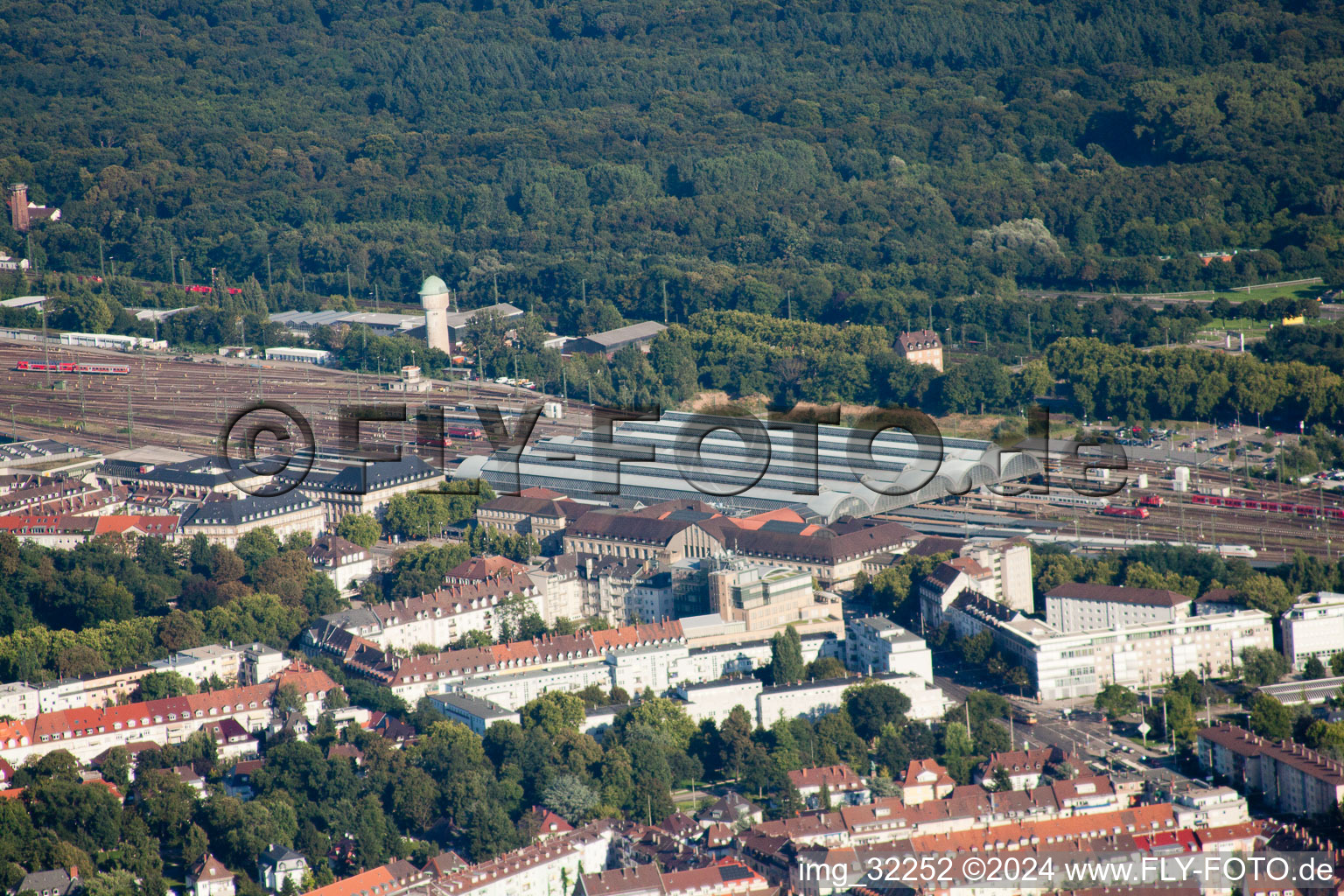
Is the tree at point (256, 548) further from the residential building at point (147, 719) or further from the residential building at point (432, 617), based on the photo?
the residential building at point (147, 719)

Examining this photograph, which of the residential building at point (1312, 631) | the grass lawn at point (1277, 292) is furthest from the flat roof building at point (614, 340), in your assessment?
the residential building at point (1312, 631)

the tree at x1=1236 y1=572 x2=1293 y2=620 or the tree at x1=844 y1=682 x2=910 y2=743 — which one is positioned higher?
the tree at x1=1236 y1=572 x2=1293 y2=620

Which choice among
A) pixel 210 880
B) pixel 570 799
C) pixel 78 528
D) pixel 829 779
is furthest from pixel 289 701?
pixel 78 528

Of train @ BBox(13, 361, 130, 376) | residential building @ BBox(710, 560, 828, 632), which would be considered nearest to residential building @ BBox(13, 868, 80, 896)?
residential building @ BBox(710, 560, 828, 632)

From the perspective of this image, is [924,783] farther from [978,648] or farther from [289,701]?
[289,701]

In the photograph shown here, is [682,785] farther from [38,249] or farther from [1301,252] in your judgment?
[38,249]

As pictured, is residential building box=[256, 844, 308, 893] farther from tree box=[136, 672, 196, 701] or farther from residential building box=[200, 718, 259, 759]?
tree box=[136, 672, 196, 701]

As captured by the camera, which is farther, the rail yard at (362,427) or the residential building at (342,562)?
the rail yard at (362,427)
